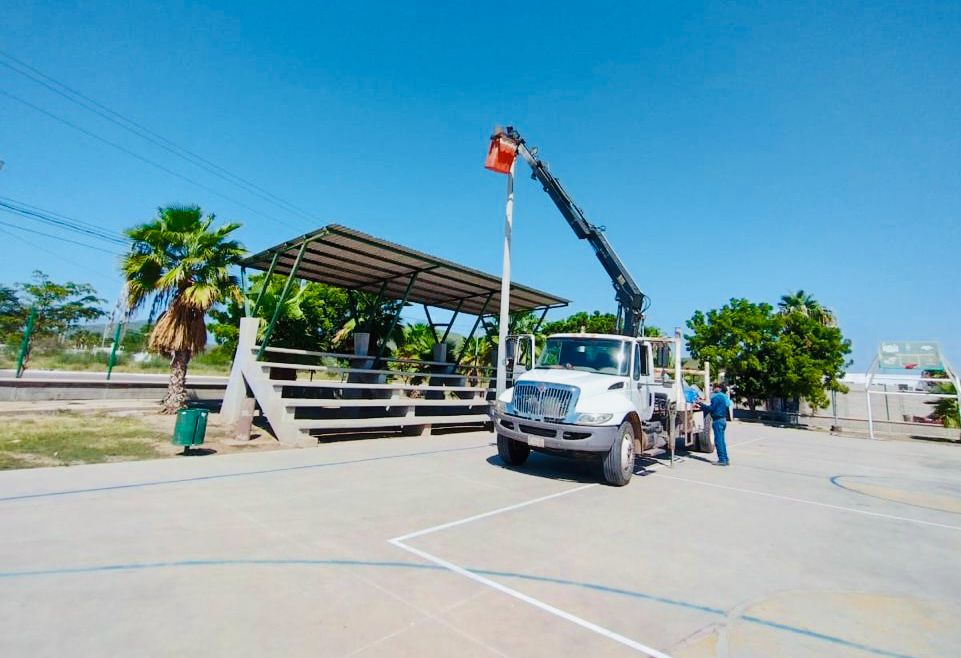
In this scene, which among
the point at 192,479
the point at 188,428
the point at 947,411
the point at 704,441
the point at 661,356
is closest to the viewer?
the point at 192,479

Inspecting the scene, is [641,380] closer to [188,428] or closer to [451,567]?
[451,567]

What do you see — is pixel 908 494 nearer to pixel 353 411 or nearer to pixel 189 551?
pixel 189 551

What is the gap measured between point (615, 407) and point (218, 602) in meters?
6.10

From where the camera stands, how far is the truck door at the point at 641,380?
28.4ft

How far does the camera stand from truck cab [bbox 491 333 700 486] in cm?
751

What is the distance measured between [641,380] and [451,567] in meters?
6.00

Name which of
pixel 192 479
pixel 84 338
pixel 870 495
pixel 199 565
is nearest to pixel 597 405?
pixel 870 495

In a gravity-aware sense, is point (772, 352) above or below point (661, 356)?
above

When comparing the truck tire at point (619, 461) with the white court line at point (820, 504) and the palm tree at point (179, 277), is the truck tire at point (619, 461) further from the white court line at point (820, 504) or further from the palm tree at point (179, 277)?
the palm tree at point (179, 277)

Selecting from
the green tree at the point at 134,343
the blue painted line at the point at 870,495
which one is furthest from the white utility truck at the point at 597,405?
the green tree at the point at 134,343

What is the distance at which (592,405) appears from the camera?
761 centimetres

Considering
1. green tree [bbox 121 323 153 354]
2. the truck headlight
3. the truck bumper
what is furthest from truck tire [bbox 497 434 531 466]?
green tree [bbox 121 323 153 354]

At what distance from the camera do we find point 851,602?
151 inches

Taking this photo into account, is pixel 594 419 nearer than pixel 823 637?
No
